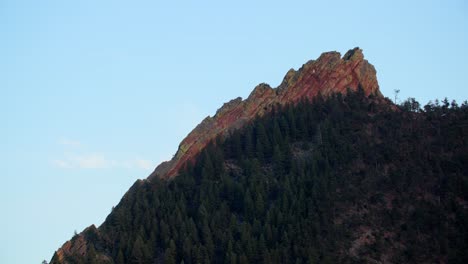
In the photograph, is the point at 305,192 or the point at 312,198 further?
the point at 305,192

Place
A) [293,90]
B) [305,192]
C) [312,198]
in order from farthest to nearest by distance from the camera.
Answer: [293,90] → [305,192] → [312,198]

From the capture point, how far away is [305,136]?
4476 inches

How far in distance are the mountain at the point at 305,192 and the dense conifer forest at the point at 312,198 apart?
166 millimetres

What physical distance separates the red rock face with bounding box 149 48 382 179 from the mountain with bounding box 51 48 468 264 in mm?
344

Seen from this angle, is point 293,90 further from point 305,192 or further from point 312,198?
point 312,198

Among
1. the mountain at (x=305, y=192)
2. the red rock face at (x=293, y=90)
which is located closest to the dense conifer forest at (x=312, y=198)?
the mountain at (x=305, y=192)

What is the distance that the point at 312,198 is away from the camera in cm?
9400

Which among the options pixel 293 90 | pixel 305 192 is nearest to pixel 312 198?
pixel 305 192

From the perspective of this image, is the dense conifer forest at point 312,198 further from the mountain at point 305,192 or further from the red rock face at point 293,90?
the red rock face at point 293,90

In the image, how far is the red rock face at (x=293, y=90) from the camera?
120 m

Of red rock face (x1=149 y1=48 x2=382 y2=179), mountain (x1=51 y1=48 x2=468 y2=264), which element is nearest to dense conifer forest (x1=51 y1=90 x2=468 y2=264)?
mountain (x1=51 y1=48 x2=468 y2=264)

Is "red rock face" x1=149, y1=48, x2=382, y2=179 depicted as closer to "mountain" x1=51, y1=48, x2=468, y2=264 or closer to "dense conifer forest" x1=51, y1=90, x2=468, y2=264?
"mountain" x1=51, y1=48, x2=468, y2=264

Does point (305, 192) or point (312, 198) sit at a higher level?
point (305, 192)

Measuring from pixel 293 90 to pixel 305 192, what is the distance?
34.8 metres
